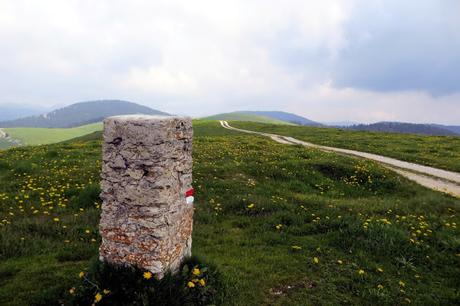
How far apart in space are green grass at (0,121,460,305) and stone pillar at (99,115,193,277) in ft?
5.59

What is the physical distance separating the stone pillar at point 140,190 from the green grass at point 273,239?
1703 mm

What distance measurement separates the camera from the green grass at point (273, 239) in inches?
315

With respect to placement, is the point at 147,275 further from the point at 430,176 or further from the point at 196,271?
the point at 430,176

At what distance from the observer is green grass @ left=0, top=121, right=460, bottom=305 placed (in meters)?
8.00

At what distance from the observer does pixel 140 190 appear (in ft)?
22.2

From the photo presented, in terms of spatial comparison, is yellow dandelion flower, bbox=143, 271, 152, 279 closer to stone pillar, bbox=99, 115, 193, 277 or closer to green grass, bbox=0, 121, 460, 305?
stone pillar, bbox=99, 115, 193, 277

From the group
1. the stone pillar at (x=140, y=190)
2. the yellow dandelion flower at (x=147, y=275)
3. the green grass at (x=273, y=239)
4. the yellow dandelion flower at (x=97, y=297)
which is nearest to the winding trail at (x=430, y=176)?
the green grass at (x=273, y=239)

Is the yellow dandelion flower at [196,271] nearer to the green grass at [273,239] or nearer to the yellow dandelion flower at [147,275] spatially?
the green grass at [273,239]

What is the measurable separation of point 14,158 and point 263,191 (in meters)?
15.9

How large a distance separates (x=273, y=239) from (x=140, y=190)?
551 cm

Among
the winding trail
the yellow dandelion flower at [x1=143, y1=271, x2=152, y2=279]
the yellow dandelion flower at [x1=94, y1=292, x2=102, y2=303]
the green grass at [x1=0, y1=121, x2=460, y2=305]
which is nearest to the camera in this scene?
the yellow dandelion flower at [x1=94, y1=292, x2=102, y2=303]

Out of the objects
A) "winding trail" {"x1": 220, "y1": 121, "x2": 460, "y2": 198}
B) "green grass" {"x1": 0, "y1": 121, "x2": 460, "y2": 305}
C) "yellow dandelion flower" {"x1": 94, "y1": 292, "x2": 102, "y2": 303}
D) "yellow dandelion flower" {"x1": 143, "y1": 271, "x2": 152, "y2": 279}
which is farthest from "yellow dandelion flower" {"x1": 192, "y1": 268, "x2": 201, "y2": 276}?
"winding trail" {"x1": 220, "y1": 121, "x2": 460, "y2": 198}

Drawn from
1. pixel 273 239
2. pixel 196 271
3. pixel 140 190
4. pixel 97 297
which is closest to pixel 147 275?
pixel 97 297

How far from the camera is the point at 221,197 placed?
14.6 m
